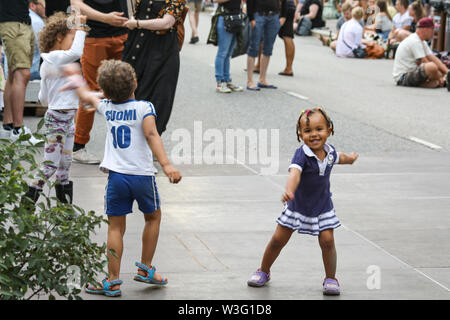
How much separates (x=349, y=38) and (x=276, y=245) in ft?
51.0

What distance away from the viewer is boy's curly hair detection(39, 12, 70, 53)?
638cm

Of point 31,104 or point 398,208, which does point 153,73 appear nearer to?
point 398,208

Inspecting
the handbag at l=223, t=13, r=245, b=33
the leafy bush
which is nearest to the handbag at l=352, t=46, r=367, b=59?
the handbag at l=223, t=13, r=245, b=33

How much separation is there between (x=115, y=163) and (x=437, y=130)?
6927mm

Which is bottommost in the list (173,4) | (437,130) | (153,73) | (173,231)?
(437,130)

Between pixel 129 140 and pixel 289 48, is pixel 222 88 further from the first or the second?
pixel 129 140

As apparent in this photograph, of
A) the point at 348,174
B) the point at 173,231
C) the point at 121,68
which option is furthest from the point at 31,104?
the point at 121,68

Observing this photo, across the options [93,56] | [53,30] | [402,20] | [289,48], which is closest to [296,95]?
[289,48]

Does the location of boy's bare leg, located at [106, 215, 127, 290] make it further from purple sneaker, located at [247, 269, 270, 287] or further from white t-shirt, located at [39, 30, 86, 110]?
white t-shirt, located at [39, 30, 86, 110]

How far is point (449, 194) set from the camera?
24.5 feet

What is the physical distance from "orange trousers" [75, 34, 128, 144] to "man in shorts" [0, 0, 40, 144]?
1.05m

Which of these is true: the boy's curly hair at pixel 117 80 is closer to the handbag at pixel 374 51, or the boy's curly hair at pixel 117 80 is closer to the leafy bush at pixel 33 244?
the leafy bush at pixel 33 244

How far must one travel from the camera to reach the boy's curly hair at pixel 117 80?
4.75m

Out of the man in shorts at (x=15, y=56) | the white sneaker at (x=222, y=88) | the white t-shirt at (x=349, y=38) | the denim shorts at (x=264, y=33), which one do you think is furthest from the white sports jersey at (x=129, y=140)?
the white t-shirt at (x=349, y=38)
